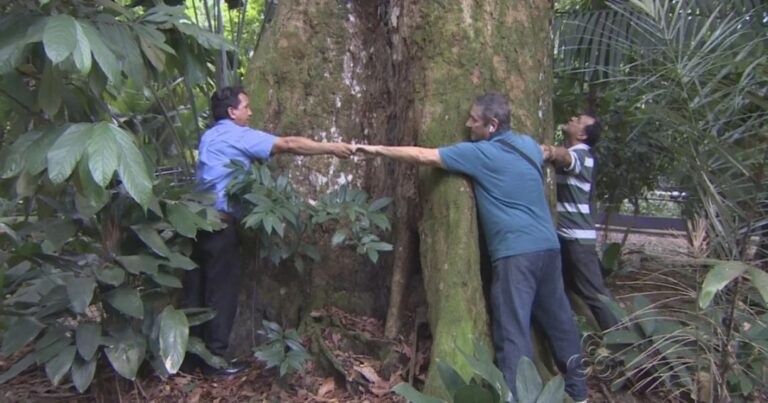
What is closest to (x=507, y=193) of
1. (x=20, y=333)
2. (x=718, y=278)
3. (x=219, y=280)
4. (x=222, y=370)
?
(x=718, y=278)

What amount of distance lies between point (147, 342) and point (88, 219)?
0.75m

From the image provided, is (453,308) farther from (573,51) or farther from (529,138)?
(573,51)

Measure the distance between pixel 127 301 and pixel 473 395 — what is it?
194 centimetres

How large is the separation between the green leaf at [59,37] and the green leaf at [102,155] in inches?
12.6

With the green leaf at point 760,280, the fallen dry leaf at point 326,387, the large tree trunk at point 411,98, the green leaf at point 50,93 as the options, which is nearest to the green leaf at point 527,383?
the large tree trunk at point 411,98

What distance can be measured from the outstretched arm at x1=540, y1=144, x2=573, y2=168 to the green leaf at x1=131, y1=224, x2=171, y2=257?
220cm

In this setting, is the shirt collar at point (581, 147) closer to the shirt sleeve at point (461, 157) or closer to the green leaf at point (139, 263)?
the shirt sleeve at point (461, 157)

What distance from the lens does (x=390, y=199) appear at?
4.02m

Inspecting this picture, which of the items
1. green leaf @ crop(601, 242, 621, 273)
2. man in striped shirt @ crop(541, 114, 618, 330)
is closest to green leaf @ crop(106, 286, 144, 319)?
man in striped shirt @ crop(541, 114, 618, 330)

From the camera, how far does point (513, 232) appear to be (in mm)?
3600

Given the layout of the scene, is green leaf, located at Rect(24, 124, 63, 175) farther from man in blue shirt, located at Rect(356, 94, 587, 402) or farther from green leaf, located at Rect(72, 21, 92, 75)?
man in blue shirt, located at Rect(356, 94, 587, 402)

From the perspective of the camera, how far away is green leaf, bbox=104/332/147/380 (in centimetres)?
364

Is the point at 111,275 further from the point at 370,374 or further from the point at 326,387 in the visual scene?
the point at 370,374

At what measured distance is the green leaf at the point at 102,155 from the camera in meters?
2.55
